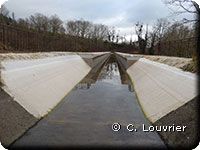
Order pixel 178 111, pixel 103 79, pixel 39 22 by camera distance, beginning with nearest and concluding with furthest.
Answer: pixel 178 111, pixel 103 79, pixel 39 22

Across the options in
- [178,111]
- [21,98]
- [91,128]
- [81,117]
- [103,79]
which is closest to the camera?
[178,111]

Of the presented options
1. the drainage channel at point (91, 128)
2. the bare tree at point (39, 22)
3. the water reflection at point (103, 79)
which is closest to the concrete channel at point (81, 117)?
the drainage channel at point (91, 128)

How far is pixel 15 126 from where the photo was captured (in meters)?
3.06

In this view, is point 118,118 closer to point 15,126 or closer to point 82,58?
point 15,126

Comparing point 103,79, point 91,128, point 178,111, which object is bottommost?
point 91,128

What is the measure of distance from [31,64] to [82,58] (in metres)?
9.39

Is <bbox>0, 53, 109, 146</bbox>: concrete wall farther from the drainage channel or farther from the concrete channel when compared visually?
the drainage channel

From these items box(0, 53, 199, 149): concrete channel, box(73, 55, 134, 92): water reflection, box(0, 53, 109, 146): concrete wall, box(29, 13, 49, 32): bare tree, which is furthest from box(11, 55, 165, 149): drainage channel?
box(29, 13, 49, 32): bare tree

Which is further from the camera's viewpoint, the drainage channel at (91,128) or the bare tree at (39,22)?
the bare tree at (39,22)

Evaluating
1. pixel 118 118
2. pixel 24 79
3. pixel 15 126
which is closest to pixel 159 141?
pixel 118 118

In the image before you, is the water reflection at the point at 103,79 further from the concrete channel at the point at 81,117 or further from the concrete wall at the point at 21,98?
the concrete channel at the point at 81,117

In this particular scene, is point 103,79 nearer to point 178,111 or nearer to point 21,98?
point 21,98

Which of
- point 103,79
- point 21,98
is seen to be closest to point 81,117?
point 21,98

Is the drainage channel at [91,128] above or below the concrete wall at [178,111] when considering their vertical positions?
below
